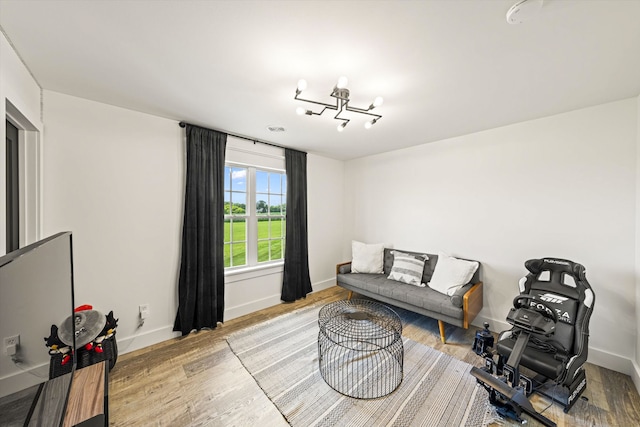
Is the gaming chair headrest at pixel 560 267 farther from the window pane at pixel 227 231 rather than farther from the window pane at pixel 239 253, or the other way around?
the window pane at pixel 227 231

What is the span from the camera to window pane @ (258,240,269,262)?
3.56m

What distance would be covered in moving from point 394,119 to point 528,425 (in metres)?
2.74

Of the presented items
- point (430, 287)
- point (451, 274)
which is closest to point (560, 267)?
point (451, 274)

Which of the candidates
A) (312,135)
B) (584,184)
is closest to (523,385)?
(584,184)

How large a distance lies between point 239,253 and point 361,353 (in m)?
2.04

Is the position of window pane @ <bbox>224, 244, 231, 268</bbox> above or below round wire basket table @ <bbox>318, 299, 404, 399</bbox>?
above

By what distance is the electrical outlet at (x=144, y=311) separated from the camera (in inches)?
97.1

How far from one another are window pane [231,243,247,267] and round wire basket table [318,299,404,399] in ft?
4.70

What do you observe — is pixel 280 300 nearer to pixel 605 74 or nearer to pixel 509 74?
pixel 509 74

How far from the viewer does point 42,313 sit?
0.83 m

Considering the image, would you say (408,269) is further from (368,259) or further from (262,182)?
(262,182)

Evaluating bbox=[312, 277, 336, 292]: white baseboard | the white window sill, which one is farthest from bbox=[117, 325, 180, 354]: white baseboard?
bbox=[312, 277, 336, 292]: white baseboard

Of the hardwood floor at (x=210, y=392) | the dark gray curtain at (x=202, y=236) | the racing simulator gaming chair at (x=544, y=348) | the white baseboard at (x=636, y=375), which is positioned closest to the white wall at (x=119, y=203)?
the dark gray curtain at (x=202, y=236)

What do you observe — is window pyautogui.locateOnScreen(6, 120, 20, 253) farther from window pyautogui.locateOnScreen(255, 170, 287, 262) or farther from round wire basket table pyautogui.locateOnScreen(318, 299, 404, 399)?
round wire basket table pyautogui.locateOnScreen(318, 299, 404, 399)
